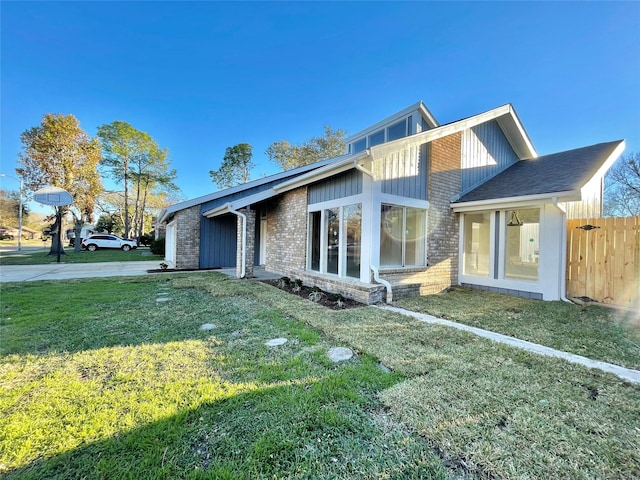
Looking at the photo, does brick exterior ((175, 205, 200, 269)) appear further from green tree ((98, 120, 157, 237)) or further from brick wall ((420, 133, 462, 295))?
green tree ((98, 120, 157, 237))

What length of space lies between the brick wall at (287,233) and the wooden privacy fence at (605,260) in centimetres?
736

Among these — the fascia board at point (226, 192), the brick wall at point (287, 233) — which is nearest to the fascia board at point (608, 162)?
the brick wall at point (287, 233)

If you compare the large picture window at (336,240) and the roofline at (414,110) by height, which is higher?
the roofline at (414,110)

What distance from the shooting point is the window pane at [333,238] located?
26.0ft

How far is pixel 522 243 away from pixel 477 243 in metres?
1.19

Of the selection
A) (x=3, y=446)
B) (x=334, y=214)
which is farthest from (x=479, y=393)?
(x=334, y=214)

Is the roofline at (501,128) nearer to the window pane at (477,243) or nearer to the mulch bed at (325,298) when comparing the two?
the window pane at (477,243)

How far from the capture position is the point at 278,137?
26.8 meters

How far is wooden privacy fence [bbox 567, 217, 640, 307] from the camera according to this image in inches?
246

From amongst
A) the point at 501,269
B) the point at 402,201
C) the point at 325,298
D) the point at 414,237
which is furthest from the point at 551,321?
the point at 325,298

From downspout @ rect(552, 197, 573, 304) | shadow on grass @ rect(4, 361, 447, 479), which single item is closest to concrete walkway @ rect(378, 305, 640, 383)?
shadow on grass @ rect(4, 361, 447, 479)

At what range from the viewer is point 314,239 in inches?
356

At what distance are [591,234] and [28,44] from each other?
61.5 ft

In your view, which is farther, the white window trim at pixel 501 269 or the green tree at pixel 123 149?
the green tree at pixel 123 149
